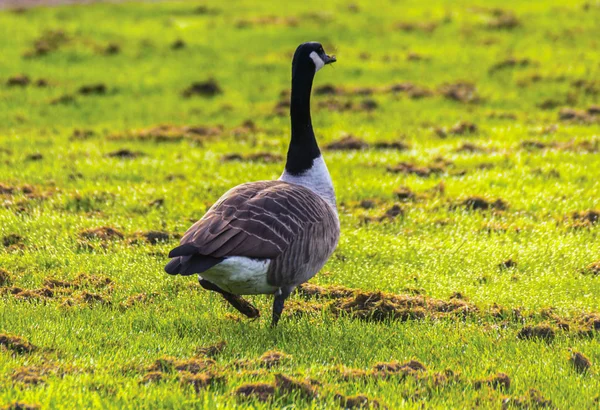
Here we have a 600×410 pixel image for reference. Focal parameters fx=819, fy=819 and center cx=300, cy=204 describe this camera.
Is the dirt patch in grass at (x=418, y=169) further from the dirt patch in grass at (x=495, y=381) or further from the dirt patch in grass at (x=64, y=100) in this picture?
the dirt patch in grass at (x=64, y=100)

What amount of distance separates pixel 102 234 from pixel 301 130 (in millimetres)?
3522

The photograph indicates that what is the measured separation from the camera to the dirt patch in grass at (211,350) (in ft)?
24.0

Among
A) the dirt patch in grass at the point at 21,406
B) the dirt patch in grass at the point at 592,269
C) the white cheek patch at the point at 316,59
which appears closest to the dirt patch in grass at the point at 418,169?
the dirt patch in grass at the point at 592,269

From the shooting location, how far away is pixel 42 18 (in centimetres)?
3167

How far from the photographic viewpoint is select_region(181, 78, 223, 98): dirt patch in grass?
23.0 metres

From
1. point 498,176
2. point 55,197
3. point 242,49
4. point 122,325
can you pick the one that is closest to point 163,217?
point 55,197

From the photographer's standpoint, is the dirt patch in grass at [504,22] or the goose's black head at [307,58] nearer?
the goose's black head at [307,58]

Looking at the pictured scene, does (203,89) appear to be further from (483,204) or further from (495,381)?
(495,381)

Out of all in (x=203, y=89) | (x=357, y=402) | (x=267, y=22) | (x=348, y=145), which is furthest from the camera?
(x=267, y=22)

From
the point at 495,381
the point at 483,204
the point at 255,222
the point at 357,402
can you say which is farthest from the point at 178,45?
the point at 357,402

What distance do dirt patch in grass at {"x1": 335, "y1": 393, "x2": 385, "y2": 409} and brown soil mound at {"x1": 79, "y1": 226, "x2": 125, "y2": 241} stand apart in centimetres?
584

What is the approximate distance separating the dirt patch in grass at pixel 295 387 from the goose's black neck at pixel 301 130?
3483 mm

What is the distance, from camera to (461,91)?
71.3 feet

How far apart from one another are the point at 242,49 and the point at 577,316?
20.3 m
